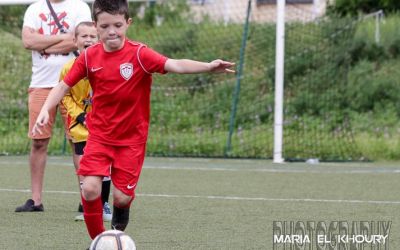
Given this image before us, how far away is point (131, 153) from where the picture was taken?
6.57 m

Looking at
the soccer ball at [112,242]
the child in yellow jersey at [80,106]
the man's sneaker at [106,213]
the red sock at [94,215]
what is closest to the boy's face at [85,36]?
the child in yellow jersey at [80,106]

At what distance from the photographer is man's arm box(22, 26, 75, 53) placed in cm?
855

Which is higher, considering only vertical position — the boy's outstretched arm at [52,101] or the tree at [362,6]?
the tree at [362,6]

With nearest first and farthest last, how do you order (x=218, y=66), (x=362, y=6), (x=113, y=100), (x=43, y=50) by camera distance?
(x=218, y=66), (x=113, y=100), (x=43, y=50), (x=362, y=6)

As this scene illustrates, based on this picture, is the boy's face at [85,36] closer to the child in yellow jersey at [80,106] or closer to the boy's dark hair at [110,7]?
the child in yellow jersey at [80,106]

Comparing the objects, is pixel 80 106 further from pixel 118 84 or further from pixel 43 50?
pixel 118 84

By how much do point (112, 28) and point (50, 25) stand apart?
7.96ft

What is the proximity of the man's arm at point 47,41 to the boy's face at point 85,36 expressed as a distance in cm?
51

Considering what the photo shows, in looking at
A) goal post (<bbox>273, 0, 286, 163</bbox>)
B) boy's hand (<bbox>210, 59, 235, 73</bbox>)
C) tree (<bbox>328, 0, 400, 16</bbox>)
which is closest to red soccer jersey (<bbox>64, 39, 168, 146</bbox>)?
boy's hand (<bbox>210, 59, 235, 73</bbox>)

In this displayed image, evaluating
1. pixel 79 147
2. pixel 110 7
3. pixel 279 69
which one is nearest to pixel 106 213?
pixel 79 147

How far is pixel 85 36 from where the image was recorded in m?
8.00

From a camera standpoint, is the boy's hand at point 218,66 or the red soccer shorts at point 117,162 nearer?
the boy's hand at point 218,66

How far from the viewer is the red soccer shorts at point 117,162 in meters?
6.48

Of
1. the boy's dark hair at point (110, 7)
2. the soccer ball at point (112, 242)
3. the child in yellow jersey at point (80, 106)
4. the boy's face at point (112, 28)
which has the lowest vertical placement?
the soccer ball at point (112, 242)
